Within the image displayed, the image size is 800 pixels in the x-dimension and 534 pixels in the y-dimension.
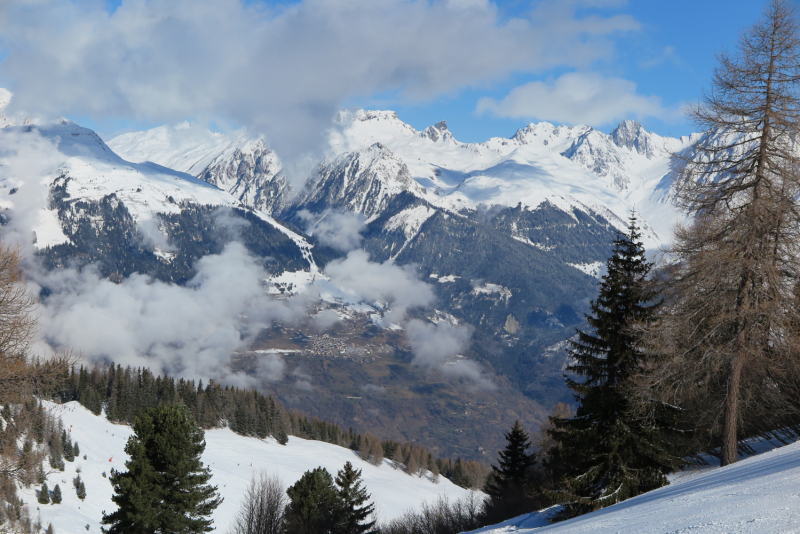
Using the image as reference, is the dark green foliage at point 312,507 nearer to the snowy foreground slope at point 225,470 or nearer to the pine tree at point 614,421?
the pine tree at point 614,421

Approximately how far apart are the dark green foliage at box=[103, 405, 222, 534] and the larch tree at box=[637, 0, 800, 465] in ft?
93.3

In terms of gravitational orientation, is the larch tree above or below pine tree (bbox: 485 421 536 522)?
above

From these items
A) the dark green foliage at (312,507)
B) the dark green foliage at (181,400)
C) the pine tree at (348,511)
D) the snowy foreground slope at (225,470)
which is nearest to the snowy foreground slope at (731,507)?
the dark green foliage at (312,507)

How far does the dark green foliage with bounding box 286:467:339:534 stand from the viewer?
5034 centimetres

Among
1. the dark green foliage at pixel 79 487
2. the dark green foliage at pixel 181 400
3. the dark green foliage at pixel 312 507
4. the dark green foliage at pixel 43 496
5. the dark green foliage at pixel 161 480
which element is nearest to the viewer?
the dark green foliage at pixel 161 480

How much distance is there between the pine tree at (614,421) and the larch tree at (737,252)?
223 cm

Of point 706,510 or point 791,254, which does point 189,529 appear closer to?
point 706,510

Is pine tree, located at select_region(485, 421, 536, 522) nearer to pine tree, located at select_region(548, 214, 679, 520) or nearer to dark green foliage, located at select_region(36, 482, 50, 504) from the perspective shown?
pine tree, located at select_region(548, 214, 679, 520)

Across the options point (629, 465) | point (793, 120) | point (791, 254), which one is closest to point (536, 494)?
point (629, 465)

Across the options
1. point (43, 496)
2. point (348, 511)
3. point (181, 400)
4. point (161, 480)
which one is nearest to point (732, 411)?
point (161, 480)

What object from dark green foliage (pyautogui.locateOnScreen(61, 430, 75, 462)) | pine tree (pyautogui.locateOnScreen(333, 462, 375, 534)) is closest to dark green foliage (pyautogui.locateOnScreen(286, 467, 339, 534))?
pine tree (pyautogui.locateOnScreen(333, 462, 375, 534))

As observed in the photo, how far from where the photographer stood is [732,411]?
20734 millimetres

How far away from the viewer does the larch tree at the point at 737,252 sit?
2025 centimetres

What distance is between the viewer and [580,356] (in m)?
25.9
